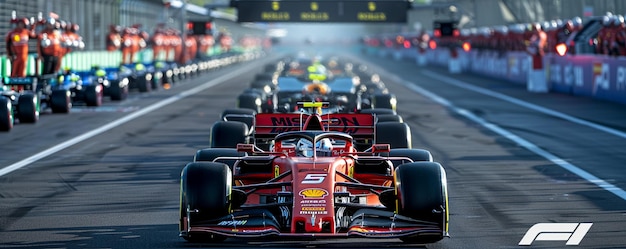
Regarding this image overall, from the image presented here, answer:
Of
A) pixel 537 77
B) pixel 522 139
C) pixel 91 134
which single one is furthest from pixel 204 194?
pixel 537 77

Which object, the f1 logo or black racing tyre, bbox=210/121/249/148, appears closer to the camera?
the f1 logo

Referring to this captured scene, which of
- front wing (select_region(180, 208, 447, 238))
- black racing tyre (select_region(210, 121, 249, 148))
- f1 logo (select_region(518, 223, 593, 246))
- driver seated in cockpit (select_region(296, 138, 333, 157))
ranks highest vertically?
driver seated in cockpit (select_region(296, 138, 333, 157))

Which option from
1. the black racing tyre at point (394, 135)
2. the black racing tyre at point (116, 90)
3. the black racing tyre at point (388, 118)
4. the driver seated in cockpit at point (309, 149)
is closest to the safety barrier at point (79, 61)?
the black racing tyre at point (116, 90)

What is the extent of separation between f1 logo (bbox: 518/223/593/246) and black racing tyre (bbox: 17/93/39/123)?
17.7 m

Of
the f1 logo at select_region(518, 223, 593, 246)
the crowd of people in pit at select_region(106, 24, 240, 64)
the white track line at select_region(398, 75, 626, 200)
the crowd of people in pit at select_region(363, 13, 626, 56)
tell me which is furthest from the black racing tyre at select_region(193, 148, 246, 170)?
the crowd of people in pit at select_region(106, 24, 240, 64)

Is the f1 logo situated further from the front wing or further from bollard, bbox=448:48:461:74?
bollard, bbox=448:48:461:74

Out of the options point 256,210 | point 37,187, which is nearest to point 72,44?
point 37,187

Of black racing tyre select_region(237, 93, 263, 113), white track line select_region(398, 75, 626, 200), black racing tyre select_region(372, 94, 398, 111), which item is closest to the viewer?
white track line select_region(398, 75, 626, 200)

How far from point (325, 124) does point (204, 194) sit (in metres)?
4.77

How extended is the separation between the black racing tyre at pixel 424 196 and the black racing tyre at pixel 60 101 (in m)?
22.1

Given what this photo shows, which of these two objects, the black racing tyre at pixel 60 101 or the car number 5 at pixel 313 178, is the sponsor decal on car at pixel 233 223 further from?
the black racing tyre at pixel 60 101

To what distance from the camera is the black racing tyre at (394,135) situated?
16.8 meters

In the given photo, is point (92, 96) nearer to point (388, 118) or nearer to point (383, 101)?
point (383, 101)

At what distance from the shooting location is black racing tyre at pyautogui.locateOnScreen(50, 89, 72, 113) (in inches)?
1291
